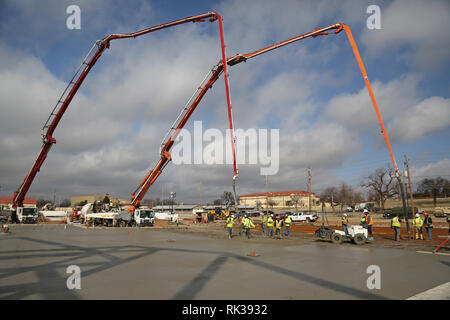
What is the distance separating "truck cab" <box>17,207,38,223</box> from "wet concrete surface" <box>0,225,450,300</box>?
1134 inches

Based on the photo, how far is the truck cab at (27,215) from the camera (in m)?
38.3

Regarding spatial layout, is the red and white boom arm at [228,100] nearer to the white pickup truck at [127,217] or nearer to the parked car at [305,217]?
the white pickup truck at [127,217]

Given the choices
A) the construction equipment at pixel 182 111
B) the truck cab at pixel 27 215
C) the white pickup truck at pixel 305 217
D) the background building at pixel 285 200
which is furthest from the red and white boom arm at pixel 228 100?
the background building at pixel 285 200

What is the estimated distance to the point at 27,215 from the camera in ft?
127

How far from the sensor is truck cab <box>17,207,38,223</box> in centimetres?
3831

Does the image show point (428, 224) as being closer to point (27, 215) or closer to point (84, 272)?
point (84, 272)

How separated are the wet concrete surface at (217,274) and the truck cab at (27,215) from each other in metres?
28.8

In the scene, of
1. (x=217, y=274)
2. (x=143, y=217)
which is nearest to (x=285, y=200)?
(x=143, y=217)

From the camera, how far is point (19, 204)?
38.9m

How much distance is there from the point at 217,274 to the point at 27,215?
38.8 meters

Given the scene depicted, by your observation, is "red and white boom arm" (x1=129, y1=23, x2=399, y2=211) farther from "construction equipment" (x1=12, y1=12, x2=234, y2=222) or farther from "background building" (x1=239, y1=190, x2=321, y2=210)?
"background building" (x1=239, y1=190, x2=321, y2=210)
